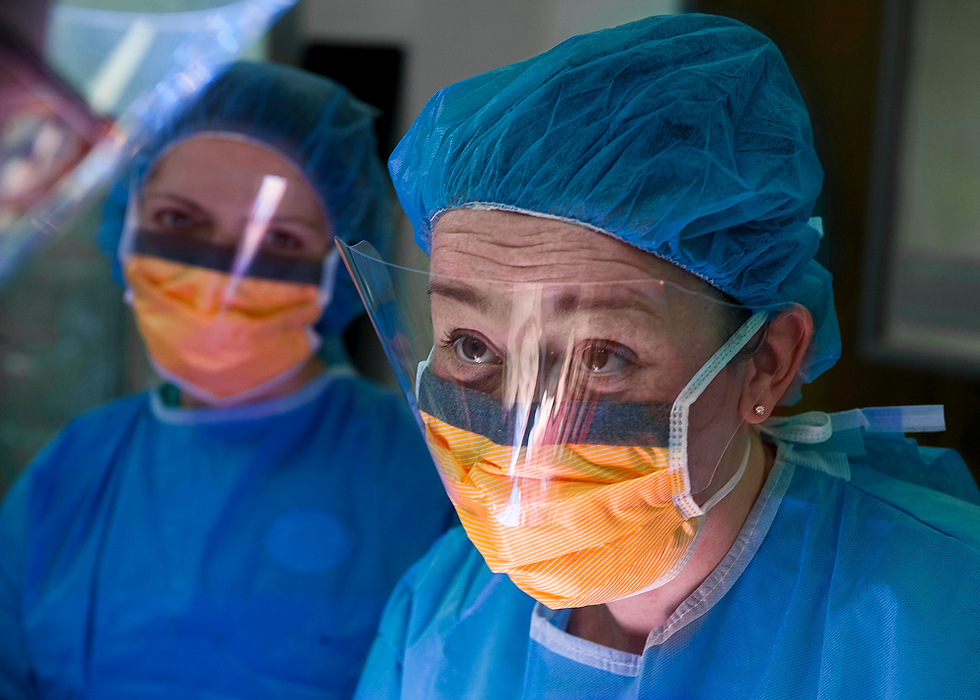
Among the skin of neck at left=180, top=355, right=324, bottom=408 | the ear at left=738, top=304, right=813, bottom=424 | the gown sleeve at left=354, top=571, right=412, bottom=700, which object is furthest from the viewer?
the skin of neck at left=180, top=355, right=324, bottom=408

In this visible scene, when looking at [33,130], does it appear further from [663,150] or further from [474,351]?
[663,150]

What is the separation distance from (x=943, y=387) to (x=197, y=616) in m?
2.11

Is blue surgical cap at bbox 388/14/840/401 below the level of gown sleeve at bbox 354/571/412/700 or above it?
above

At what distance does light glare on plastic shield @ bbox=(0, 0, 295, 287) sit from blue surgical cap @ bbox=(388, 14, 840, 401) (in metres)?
1.25

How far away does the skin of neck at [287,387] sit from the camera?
1.69m

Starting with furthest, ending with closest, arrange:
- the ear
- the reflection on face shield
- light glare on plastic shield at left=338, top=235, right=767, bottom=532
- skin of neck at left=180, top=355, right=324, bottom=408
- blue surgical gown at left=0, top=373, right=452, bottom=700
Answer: the reflection on face shield < skin of neck at left=180, top=355, right=324, bottom=408 < blue surgical gown at left=0, top=373, right=452, bottom=700 < the ear < light glare on plastic shield at left=338, top=235, right=767, bottom=532

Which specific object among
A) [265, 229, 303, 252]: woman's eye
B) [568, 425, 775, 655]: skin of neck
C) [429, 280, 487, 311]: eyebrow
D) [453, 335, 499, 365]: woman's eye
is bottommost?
[568, 425, 775, 655]: skin of neck

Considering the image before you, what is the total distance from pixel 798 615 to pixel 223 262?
3.83ft

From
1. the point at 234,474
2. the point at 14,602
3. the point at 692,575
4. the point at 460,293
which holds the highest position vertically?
the point at 460,293

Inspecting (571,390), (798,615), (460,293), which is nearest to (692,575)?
(798,615)

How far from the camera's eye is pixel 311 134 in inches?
62.9

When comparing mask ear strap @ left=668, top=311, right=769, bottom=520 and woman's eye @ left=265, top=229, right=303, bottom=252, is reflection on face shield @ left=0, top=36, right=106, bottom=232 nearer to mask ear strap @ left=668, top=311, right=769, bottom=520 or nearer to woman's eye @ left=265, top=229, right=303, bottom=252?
woman's eye @ left=265, top=229, right=303, bottom=252

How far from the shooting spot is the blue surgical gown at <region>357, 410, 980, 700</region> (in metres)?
0.85

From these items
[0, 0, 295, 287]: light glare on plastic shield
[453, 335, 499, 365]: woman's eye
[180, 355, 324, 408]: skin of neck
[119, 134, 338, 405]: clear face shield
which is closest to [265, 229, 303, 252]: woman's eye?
[119, 134, 338, 405]: clear face shield
